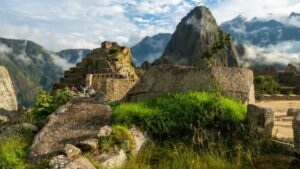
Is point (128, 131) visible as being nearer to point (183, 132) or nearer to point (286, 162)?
point (183, 132)

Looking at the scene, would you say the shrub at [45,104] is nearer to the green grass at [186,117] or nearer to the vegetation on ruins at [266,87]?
the green grass at [186,117]

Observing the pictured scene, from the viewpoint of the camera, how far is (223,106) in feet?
33.3

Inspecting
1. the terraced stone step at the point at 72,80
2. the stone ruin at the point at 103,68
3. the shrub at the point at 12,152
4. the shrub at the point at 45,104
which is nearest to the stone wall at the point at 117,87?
the stone ruin at the point at 103,68

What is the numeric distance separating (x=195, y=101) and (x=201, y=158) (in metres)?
1.47

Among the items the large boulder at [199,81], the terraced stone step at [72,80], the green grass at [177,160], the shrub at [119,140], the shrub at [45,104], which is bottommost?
the terraced stone step at [72,80]

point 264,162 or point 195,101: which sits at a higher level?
point 195,101

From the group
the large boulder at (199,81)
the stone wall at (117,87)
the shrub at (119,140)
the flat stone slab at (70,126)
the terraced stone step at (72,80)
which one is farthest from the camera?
the terraced stone step at (72,80)

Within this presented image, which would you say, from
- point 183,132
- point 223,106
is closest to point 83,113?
point 183,132

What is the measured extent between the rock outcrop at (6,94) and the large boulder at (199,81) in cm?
465

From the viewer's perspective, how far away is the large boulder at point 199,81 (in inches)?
442

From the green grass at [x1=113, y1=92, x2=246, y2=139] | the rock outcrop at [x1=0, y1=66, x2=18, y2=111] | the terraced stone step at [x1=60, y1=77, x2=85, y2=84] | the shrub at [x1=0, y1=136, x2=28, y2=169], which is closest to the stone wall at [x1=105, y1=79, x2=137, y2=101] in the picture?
the rock outcrop at [x1=0, y1=66, x2=18, y2=111]

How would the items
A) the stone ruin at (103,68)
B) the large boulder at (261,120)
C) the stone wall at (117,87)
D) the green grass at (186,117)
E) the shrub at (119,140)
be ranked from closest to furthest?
the shrub at (119,140) → the large boulder at (261,120) → the green grass at (186,117) → the stone wall at (117,87) → the stone ruin at (103,68)

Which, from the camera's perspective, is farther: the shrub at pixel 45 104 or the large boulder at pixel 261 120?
the shrub at pixel 45 104

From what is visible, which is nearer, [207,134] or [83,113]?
[207,134]
